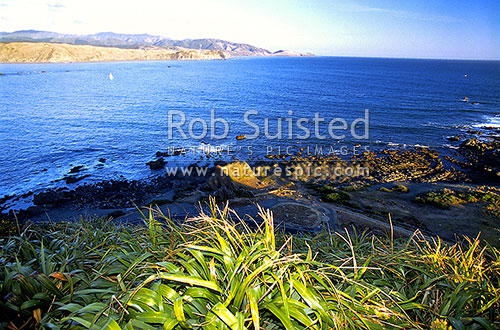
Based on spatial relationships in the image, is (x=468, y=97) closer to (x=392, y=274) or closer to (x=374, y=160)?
(x=374, y=160)

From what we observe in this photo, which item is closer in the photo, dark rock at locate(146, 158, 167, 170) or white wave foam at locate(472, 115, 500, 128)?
dark rock at locate(146, 158, 167, 170)

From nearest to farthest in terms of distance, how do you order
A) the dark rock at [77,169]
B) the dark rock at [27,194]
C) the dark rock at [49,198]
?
the dark rock at [49,198] < the dark rock at [27,194] < the dark rock at [77,169]

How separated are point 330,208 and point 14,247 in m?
20.2

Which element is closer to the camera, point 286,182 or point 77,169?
point 286,182

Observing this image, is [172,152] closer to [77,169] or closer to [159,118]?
[77,169]

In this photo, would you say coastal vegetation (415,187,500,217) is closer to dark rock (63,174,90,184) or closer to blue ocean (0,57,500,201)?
blue ocean (0,57,500,201)

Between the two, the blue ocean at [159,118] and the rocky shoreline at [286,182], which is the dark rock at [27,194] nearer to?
the blue ocean at [159,118]

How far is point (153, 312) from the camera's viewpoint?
8.76 feet

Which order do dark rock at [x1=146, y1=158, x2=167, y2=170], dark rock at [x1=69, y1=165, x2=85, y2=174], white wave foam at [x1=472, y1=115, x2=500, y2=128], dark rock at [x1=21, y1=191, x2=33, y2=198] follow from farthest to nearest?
white wave foam at [x1=472, y1=115, x2=500, y2=128], dark rock at [x1=146, y1=158, x2=167, y2=170], dark rock at [x1=69, y1=165, x2=85, y2=174], dark rock at [x1=21, y1=191, x2=33, y2=198]

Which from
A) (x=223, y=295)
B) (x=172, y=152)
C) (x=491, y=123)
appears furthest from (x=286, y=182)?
(x=491, y=123)

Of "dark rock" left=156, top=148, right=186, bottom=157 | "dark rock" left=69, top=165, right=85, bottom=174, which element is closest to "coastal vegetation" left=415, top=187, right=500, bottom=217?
"dark rock" left=156, top=148, right=186, bottom=157

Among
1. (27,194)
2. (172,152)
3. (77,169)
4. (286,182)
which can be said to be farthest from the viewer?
(172,152)

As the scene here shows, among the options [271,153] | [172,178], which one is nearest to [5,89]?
[172,178]

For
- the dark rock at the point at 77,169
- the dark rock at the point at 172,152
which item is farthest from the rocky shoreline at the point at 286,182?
the dark rock at the point at 172,152
